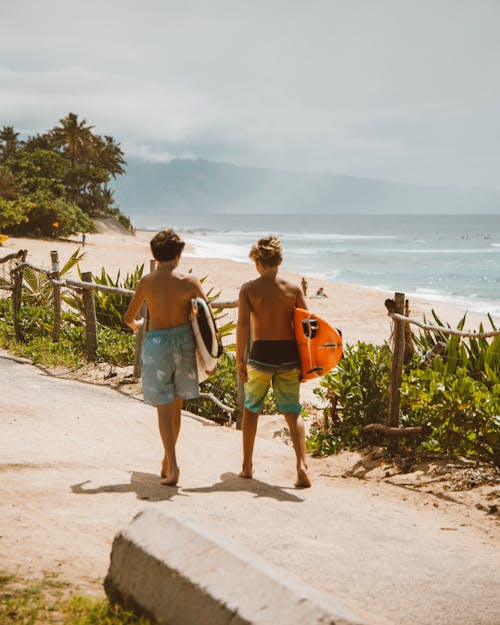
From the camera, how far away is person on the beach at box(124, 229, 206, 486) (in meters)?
4.16

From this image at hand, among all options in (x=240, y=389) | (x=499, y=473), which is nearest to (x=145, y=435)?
(x=240, y=389)

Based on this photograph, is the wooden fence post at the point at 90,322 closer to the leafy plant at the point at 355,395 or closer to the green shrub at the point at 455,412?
the leafy plant at the point at 355,395

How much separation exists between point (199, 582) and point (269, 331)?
91.9 inches

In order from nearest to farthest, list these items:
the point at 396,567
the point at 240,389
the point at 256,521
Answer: the point at 396,567 → the point at 256,521 → the point at 240,389

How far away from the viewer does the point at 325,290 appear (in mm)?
26812

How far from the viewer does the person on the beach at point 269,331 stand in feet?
14.1

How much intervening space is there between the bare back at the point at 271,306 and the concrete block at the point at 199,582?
2.01 metres

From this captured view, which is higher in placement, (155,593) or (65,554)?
(155,593)

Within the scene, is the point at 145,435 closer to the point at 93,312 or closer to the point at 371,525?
the point at 371,525

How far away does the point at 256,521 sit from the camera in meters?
3.70

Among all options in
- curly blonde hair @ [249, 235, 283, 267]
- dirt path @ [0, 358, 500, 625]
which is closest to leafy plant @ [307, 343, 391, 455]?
dirt path @ [0, 358, 500, 625]

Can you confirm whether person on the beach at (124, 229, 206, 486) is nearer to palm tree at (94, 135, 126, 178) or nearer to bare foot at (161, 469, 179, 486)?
bare foot at (161, 469, 179, 486)

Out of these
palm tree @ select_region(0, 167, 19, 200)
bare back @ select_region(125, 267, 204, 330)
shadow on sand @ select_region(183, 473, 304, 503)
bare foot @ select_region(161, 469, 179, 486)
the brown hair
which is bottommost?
shadow on sand @ select_region(183, 473, 304, 503)

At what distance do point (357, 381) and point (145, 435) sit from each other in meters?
1.84
